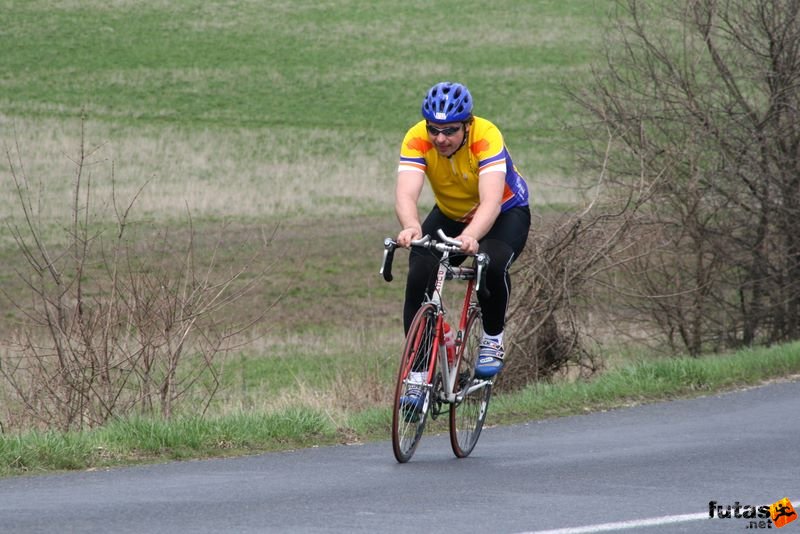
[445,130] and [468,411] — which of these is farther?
[468,411]

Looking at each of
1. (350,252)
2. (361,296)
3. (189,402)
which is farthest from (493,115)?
(189,402)

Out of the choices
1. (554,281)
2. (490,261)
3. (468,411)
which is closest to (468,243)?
(490,261)

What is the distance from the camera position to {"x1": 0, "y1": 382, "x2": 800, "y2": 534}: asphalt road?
6.38 meters

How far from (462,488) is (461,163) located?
211 centimetres

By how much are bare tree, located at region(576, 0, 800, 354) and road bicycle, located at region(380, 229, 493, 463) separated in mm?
7343

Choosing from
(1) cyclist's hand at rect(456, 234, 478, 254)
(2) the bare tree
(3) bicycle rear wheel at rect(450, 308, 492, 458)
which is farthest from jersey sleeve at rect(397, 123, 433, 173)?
(2) the bare tree

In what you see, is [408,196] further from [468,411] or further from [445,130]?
[468,411]

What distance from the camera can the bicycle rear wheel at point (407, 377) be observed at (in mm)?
7844

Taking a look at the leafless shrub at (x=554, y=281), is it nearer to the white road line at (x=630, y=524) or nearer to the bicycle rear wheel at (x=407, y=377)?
the bicycle rear wheel at (x=407, y=377)

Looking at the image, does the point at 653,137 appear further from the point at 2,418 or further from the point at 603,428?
the point at 2,418

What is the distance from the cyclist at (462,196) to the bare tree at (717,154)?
23.7 feet

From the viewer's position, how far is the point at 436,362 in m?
8.12

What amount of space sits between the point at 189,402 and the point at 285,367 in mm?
7210

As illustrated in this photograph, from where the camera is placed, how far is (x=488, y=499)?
7008mm
